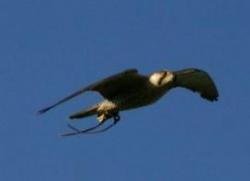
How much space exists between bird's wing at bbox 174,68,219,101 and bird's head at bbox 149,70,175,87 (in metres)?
0.58

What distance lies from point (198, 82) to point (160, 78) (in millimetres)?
2590

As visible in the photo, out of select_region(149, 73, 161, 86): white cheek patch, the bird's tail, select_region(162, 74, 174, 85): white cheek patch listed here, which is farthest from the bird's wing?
the bird's tail

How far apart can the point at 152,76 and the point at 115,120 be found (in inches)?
38.7

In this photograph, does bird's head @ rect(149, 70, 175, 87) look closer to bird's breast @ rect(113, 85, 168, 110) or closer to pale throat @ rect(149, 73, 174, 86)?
pale throat @ rect(149, 73, 174, 86)

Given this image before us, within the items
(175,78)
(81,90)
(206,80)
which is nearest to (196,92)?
(206,80)

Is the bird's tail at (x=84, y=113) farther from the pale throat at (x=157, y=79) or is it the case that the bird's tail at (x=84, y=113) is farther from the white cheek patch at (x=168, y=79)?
the white cheek patch at (x=168, y=79)

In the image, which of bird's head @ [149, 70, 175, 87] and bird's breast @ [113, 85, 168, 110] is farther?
bird's head @ [149, 70, 175, 87]

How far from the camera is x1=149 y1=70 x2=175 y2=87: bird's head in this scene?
2106 cm

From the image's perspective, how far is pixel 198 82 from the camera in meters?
23.6

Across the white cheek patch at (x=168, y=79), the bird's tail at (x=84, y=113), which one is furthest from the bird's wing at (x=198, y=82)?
the bird's tail at (x=84, y=113)

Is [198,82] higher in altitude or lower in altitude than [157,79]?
higher

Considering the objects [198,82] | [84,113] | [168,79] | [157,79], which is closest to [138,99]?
[157,79]

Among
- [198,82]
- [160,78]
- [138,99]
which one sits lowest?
[138,99]

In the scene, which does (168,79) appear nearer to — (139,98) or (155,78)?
(155,78)
